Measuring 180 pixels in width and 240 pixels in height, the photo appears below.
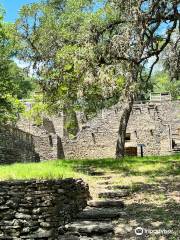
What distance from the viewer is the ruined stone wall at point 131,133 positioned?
32.2 m

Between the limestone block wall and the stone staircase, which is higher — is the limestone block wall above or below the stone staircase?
above

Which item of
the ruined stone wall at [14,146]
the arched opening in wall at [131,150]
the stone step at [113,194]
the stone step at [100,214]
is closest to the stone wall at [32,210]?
the stone step at [100,214]

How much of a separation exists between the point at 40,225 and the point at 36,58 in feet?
45.3

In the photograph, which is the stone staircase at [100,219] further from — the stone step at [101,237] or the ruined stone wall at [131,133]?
the ruined stone wall at [131,133]

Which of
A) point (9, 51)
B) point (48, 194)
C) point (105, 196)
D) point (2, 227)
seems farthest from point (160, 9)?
point (9, 51)

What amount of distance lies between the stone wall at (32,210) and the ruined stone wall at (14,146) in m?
12.1

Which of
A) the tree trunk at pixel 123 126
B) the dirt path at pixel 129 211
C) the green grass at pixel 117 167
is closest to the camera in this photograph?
the dirt path at pixel 129 211

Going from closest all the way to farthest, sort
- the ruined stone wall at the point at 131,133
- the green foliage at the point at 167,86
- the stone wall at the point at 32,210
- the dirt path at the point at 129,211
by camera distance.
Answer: the dirt path at the point at 129,211
the stone wall at the point at 32,210
the ruined stone wall at the point at 131,133
the green foliage at the point at 167,86

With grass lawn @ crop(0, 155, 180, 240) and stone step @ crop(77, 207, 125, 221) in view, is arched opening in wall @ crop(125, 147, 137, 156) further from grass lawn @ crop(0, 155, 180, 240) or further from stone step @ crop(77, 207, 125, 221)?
stone step @ crop(77, 207, 125, 221)

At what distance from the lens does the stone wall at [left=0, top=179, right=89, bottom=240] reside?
9211mm

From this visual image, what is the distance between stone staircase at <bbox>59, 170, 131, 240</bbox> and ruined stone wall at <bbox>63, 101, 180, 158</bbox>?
66.9 ft

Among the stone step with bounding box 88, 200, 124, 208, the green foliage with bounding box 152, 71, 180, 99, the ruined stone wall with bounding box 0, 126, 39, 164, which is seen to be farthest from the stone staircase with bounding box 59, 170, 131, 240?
the green foliage with bounding box 152, 71, 180, 99

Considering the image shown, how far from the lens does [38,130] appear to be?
108 ft

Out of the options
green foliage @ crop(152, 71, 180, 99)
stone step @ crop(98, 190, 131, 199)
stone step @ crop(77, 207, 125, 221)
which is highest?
green foliage @ crop(152, 71, 180, 99)
